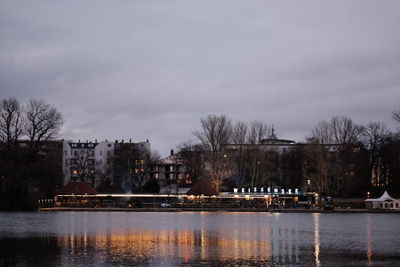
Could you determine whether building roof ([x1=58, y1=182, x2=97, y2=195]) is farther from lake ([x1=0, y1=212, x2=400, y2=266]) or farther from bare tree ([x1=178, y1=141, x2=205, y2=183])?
lake ([x1=0, y1=212, x2=400, y2=266])

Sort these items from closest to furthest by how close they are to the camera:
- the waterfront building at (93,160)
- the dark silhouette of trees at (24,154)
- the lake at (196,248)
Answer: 1. the lake at (196,248)
2. the dark silhouette of trees at (24,154)
3. the waterfront building at (93,160)

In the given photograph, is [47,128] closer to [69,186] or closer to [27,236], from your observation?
[69,186]

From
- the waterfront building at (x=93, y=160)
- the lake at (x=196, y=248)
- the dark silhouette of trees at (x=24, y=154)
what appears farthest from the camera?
the waterfront building at (x=93, y=160)

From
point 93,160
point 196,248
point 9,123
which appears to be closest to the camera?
point 196,248

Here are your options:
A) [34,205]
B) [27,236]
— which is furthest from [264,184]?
[27,236]

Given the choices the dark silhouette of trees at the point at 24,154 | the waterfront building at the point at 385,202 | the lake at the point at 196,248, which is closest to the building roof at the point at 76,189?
the dark silhouette of trees at the point at 24,154

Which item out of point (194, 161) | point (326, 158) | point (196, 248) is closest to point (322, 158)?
point (326, 158)

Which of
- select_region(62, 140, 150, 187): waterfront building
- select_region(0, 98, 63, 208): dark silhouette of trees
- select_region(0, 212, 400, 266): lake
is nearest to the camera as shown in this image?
select_region(0, 212, 400, 266): lake

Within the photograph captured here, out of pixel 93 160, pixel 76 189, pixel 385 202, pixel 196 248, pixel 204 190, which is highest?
pixel 93 160

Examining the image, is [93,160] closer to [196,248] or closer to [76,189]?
[76,189]

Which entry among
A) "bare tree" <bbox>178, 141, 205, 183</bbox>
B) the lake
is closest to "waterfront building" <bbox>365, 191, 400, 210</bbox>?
"bare tree" <bbox>178, 141, 205, 183</bbox>

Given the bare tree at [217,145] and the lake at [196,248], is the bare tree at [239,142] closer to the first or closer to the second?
the bare tree at [217,145]

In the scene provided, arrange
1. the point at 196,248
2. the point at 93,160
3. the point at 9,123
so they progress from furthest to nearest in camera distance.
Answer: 1. the point at 93,160
2. the point at 9,123
3. the point at 196,248

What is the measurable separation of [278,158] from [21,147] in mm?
56220
